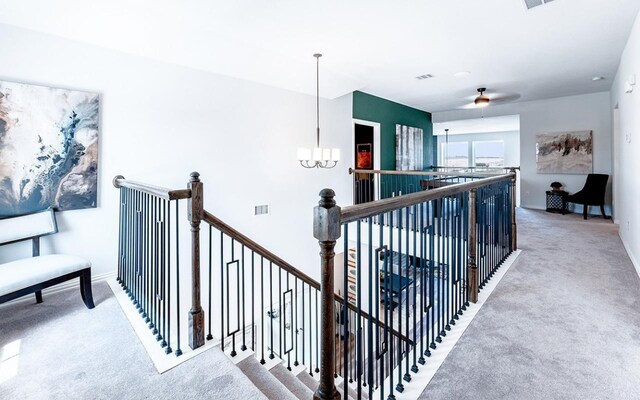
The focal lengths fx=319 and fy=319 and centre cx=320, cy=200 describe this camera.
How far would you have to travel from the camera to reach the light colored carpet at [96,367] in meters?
1.55

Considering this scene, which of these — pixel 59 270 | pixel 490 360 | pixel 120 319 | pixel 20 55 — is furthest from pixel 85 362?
pixel 20 55

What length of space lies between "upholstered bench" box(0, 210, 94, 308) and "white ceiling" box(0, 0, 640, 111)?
1691 millimetres

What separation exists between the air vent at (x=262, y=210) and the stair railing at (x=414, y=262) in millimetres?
2390

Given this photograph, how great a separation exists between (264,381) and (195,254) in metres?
0.88

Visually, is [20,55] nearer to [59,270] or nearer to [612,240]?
[59,270]

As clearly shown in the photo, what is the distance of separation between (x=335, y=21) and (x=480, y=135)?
12024mm

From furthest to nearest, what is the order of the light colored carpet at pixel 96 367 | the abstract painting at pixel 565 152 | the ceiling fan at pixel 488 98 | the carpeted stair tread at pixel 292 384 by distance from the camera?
the abstract painting at pixel 565 152, the ceiling fan at pixel 488 98, the carpeted stair tread at pixel 292 384, the light colored carpet at pixel 96 367

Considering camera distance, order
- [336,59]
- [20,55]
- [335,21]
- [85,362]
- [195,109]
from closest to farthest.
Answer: [85,362] < [20,55] < [335,21] < [195,109] < [336,59]

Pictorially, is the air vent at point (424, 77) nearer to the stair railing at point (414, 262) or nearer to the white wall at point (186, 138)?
the white wall at point (186, 138)

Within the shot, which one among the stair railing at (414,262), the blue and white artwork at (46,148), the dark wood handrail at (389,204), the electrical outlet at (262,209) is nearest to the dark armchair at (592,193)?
the stair railing at (414,262)

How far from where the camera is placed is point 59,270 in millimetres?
2230

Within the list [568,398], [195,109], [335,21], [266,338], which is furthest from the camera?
[266,338]

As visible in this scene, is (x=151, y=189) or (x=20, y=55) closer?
(x=151, y=189)

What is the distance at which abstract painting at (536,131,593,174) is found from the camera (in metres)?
6.73
